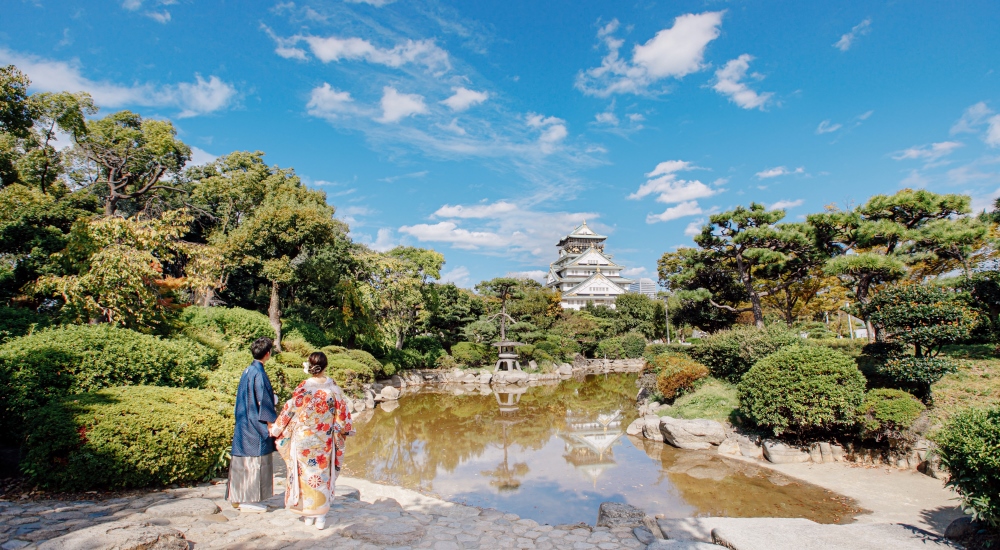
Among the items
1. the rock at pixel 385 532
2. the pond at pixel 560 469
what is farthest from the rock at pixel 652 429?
the rock at pixel 385 532

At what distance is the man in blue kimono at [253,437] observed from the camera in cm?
338

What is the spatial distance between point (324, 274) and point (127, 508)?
11.4m

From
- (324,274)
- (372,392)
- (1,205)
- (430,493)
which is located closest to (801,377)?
(430,493)

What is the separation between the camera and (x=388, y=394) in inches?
576

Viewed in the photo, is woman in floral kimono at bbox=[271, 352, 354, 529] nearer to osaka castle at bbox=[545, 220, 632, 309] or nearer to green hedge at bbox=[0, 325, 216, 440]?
green hedge at bbox=[0, 325, 216, 440]

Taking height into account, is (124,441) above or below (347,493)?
above

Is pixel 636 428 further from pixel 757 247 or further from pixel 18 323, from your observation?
pixel 18 323

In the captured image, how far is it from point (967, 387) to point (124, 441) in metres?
10.6

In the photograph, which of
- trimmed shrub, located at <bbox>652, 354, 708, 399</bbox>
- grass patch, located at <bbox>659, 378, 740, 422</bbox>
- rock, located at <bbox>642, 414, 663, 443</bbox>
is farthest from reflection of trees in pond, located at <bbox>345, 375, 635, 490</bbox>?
grass patch, located at <bbox>659, 378, 740, 422</bbox>

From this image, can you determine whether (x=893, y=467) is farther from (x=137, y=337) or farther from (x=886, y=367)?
(x=137, y=337)

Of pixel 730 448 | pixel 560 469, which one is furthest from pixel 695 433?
pixel 560 469

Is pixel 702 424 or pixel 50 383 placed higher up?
pixel 50 383

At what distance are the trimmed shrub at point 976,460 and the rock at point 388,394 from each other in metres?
13.0

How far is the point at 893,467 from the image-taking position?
607cm
